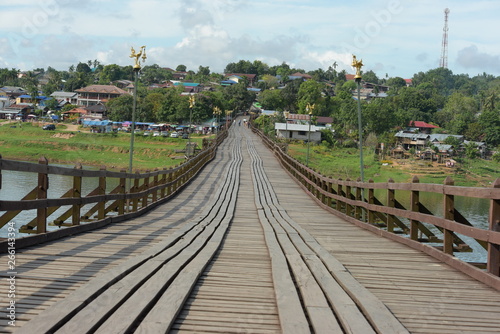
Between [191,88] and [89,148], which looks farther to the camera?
[191,88]


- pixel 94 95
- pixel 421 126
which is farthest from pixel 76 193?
pixel 94 95

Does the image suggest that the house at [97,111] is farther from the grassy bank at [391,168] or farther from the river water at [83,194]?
the river water at [83,194]

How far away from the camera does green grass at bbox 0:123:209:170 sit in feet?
201

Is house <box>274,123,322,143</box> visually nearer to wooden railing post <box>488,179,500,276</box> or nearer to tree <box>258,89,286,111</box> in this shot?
tree <box>258,89,286,111</box>

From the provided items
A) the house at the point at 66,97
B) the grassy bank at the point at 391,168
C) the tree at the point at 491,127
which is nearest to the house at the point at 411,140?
the tree at the point at 491,127

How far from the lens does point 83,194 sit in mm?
31078

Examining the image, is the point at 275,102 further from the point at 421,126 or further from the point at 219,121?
the point at 421,126

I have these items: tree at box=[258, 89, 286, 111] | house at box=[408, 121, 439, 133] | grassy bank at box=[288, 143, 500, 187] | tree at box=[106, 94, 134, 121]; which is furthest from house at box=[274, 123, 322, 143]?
tree at box=[258, 89, 286, 111]

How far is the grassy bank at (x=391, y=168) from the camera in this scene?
205 ft

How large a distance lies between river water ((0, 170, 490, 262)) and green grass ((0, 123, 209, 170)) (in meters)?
18.7

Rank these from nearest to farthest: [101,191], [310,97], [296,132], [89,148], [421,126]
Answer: [101,191]
[89,148]
[296,132]
[421,126]
[310,97]

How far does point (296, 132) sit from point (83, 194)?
59.4 m

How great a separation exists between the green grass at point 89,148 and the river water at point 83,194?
18.7 m

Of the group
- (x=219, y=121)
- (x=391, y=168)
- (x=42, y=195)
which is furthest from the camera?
(x=219, y=121)
